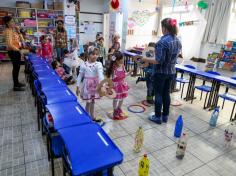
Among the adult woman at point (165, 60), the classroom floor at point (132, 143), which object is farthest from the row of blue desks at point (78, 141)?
the adult woman at point (165, 60)

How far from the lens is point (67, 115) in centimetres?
175

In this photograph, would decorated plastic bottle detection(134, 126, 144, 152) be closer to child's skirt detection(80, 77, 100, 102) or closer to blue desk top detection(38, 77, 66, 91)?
child's skirt detection(80, 77, 100, 102)

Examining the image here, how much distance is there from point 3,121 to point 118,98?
1888 millimetres

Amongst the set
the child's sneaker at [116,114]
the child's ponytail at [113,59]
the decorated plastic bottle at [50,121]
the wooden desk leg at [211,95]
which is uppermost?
the child's ponytail at [113,59]

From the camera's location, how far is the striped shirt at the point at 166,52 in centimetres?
266

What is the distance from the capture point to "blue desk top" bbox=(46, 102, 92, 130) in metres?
1.60

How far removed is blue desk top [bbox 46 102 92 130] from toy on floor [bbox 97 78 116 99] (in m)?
0.65

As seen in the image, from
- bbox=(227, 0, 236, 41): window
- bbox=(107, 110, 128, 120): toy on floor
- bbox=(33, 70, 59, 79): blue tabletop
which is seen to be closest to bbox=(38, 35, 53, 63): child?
bbox=(33, 70, 59, 79): blue tabletop

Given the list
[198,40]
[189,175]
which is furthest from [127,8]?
[189,175]

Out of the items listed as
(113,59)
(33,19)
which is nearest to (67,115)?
(113,59)

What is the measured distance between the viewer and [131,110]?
3635mm

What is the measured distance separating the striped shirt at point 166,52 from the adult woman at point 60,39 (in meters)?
3.42

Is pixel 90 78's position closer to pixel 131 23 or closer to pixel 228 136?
pixel 228 136

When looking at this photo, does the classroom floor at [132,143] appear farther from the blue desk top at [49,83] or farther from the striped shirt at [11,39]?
the striped shirt at [11,39]
